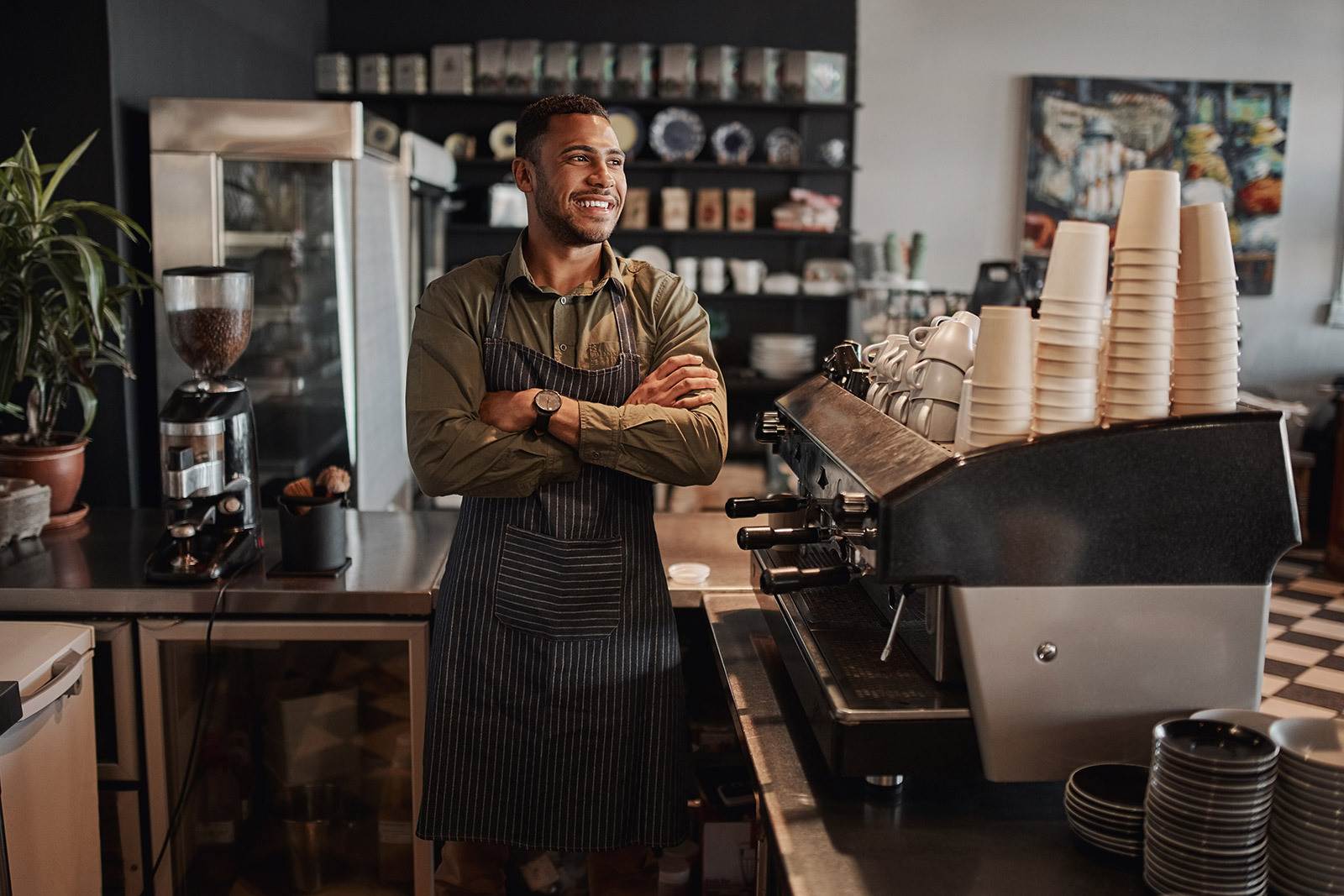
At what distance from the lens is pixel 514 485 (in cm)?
204

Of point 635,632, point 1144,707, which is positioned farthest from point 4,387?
point 1144,707

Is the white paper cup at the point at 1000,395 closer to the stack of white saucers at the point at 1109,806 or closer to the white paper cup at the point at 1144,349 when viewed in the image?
the white paper cup at the point at 1144,349

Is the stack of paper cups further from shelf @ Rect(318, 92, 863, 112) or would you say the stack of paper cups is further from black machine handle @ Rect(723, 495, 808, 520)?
shelf @ Rect(318, 92, 863, 112)

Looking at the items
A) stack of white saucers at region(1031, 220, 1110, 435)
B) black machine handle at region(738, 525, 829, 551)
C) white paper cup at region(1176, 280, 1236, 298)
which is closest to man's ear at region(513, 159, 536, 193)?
black machine handle at region(738, 525, 829, 551)

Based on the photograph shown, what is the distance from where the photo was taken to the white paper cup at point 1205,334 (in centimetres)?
142

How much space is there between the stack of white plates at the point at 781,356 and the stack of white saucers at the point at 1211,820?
505 centimetres

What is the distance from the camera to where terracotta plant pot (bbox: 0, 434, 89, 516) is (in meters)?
2.84

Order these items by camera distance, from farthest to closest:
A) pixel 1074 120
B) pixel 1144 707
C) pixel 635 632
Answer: pixel 1074 120 → pixel 635 632 → pixel 1144 707

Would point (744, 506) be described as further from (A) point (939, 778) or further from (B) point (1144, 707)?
(B) point (1144, 707)

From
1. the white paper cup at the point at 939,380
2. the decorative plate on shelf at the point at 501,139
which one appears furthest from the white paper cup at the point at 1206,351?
the decorative plate on shelf at the point at 501,139

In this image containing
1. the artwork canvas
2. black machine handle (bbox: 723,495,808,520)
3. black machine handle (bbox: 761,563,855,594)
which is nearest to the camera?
black machine handle (bbox: 761,563,855,594)

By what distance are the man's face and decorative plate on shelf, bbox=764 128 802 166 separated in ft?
14.1

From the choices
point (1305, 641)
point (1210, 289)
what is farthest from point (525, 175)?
point (1305, 641)

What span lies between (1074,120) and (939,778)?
19.4 ft
